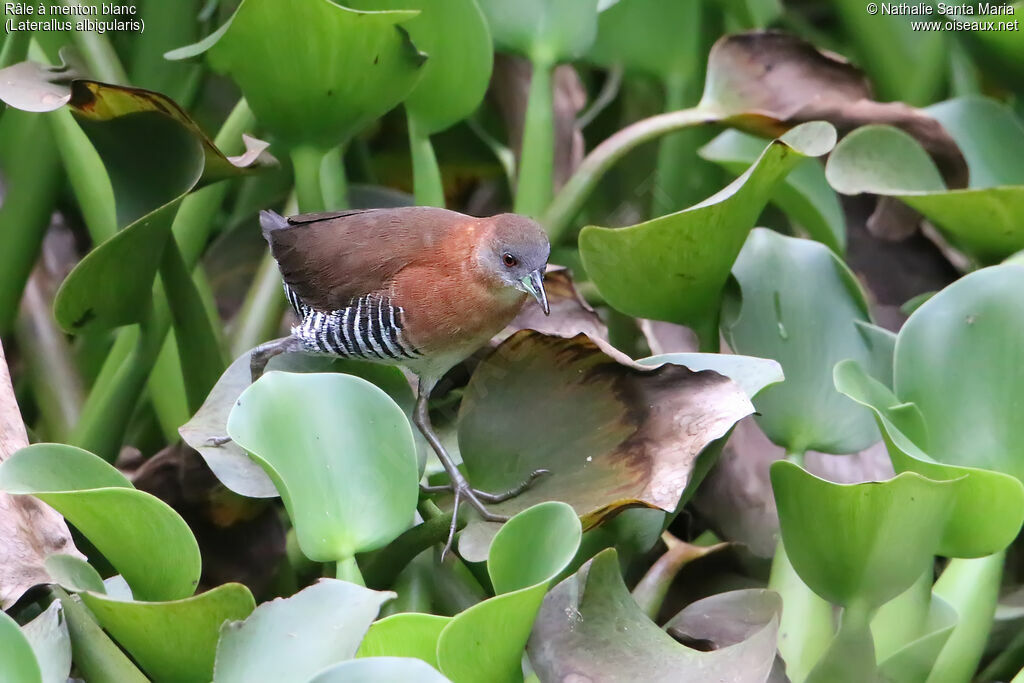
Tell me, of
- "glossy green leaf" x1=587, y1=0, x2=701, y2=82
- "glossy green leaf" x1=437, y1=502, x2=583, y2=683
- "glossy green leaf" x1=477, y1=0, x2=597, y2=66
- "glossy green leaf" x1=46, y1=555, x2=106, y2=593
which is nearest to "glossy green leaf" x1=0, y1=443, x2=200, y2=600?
"glossy green leaf" x1=46, y1=555, x2=106, y2=593

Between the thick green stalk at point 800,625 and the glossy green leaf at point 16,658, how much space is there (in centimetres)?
69

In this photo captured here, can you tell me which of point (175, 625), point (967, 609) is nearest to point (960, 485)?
point (967, 609)

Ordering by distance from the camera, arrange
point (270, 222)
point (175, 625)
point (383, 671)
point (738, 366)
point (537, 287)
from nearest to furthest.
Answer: point (383, 671) < point (175, 625) < point (738, 366) < point (537, 287) < point (270, 222)

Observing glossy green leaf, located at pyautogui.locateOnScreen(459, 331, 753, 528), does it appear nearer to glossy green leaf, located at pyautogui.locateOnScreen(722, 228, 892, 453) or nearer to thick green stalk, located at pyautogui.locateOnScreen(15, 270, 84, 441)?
glossy green leaf, located at pyautogui.locateOnScreen(722, 228, 892, 453)

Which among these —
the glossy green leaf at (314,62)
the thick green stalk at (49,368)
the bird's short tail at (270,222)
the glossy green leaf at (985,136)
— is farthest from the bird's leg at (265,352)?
the glossy green leaf at (985,136)

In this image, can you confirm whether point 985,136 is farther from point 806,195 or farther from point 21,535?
point 21,535

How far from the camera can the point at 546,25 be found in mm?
1479

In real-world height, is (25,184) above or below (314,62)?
below

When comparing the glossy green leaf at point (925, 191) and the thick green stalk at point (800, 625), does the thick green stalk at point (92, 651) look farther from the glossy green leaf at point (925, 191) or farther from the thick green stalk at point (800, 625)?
the glossy green leaf at point (925, 191)

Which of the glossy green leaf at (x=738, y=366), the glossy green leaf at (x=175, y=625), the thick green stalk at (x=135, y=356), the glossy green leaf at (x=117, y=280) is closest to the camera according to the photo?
the glossy green leaf at (x=175, y=625)

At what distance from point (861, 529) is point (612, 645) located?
0.76 feet

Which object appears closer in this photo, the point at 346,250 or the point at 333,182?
the point at 346,250

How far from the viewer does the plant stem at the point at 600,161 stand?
1494 mm

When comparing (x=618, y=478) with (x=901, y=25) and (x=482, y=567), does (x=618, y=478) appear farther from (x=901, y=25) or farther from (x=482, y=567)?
(x=901, y=25)
